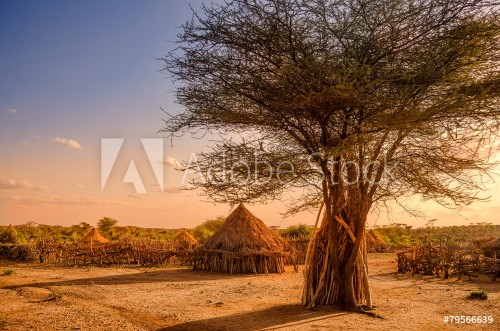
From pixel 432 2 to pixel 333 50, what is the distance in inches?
72.6

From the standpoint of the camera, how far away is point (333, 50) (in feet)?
28.7

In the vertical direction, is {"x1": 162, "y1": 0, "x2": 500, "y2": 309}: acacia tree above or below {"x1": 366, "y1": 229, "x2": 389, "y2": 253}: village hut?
above

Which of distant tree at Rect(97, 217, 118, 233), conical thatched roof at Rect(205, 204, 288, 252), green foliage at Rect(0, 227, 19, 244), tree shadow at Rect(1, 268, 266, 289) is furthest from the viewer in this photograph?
distant tree at Rect(97, 217, 118, 233)

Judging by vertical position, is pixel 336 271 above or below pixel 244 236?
below

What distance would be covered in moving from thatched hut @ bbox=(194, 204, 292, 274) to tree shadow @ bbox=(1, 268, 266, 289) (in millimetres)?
554

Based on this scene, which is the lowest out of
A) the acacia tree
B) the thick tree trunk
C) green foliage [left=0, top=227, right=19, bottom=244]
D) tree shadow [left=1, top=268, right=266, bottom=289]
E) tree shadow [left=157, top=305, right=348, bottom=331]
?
tree shadow [left=157, top=305, right=348, bottom=331]

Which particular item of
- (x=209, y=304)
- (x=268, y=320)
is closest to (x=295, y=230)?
(x=209, y=304)

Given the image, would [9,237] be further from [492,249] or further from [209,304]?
[492,249]

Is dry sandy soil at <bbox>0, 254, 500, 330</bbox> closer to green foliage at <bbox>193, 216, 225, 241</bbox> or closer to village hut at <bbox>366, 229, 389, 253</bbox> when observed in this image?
village hut at <bbox>366, 229, 389, 253</bbox>

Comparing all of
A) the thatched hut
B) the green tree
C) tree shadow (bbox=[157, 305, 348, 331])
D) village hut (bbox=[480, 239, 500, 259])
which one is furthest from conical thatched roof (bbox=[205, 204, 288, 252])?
the green tree

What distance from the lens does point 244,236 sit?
1847 cm

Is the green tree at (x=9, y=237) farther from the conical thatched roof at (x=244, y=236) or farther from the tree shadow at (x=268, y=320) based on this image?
the tree shadow at (x=268, y=320)

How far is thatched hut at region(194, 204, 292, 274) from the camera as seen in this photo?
1808 cm

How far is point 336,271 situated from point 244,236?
881 cm
